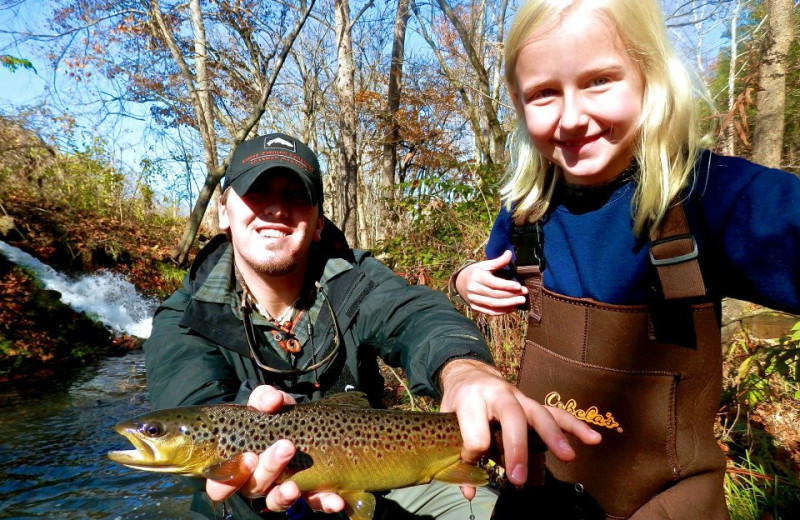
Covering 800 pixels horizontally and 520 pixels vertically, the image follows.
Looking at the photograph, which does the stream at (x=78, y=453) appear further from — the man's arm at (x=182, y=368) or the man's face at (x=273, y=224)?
the man's face at (x=273, y=224)

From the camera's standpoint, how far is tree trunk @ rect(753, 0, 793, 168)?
5.13m

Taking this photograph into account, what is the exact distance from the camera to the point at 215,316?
102 inches

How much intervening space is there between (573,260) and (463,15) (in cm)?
1554

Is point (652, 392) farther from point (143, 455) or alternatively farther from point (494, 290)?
point (143, 455)

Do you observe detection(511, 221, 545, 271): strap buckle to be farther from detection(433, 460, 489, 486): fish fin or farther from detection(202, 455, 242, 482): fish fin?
detection(202, 455, 242, 482): fish fin

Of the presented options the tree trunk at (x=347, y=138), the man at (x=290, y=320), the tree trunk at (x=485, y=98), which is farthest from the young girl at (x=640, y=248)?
the tree trunk at (x=347, y=138)

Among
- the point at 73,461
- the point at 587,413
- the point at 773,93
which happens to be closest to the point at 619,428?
the point at 587,413

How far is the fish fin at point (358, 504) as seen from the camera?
198cm

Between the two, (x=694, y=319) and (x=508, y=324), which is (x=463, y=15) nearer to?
(x=508, y=324)

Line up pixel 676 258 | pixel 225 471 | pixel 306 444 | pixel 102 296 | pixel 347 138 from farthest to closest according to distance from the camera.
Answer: pixel 347 138
pixel 102 296
pixel 306 444
pixel 225 471
pixel 676 258

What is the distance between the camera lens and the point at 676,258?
163 centimetres

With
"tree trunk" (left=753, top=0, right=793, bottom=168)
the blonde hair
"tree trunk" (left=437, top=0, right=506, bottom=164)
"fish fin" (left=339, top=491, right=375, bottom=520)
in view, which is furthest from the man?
"tree trunk" (left=437, top=0, right=506, bottom=164)

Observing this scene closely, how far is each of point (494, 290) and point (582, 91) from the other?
883 mm

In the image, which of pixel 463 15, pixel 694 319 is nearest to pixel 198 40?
pixel 463 15
